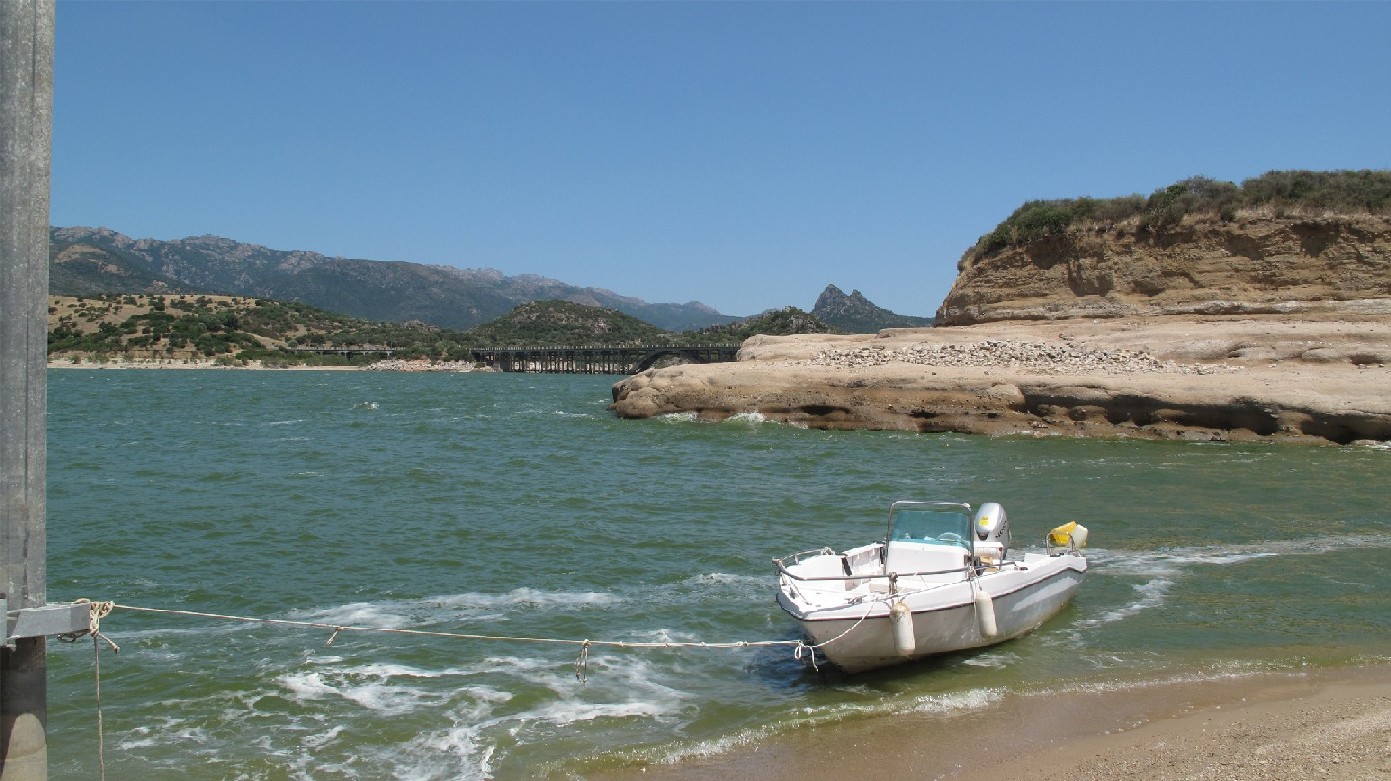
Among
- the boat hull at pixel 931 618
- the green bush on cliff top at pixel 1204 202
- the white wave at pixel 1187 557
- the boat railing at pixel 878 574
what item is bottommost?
the white wave at pixel 1187 557

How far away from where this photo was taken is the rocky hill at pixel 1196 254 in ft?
120

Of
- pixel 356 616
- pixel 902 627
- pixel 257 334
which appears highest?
pixel 257 334

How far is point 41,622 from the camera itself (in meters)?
5.12

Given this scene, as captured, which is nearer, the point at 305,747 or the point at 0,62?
the point at 0,62

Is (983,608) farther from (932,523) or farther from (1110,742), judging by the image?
(1110,742)

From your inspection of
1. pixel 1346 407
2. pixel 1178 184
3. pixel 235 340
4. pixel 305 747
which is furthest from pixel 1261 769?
pixel 235 340

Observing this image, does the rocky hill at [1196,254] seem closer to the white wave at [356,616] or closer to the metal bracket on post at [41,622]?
the white wave at [356,616]

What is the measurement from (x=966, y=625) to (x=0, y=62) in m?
8.71

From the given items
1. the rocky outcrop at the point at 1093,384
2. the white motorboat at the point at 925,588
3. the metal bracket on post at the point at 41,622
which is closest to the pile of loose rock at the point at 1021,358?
the rocky outcrop at the point at 1093,384

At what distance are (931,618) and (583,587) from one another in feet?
16.6

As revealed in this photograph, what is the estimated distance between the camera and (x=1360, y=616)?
1181 cm

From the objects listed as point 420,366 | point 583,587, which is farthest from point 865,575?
point 420,366

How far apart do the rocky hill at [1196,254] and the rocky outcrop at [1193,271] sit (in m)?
0.04

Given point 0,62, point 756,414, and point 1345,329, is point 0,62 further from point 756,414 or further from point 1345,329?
point 1345,329
